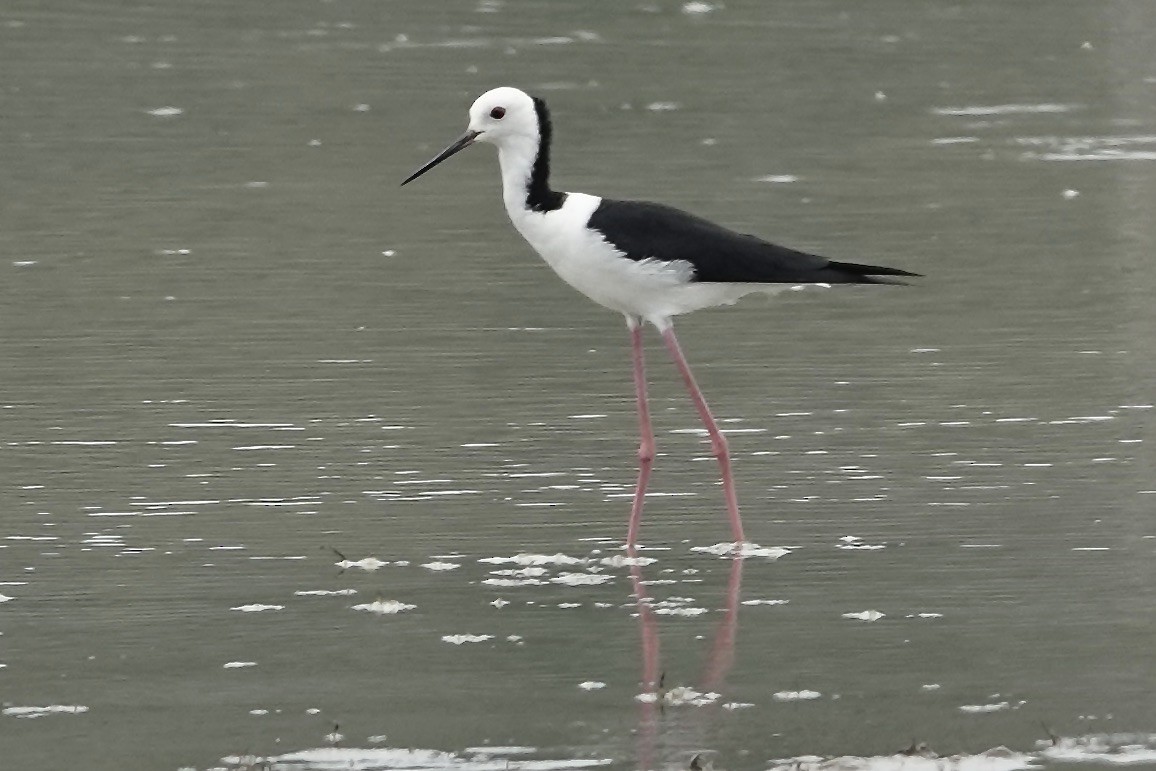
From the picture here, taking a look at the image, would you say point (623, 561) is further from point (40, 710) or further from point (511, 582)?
point (40, 710)

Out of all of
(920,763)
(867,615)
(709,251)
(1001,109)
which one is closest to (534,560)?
(867,615)

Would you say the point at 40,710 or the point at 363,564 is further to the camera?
the point at 363,564

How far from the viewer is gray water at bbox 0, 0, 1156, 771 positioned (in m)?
6.44

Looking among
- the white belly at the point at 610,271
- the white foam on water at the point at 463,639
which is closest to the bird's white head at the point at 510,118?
the white belly at the point at 610,271

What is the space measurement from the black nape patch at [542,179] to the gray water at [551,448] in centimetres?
100

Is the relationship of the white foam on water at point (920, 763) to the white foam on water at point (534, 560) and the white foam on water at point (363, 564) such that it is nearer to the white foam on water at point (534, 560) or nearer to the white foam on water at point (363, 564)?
the white foam on water at point (534, 560)

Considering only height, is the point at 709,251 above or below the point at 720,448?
above

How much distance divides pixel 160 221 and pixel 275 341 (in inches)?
138

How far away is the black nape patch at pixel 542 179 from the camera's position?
8.72 m

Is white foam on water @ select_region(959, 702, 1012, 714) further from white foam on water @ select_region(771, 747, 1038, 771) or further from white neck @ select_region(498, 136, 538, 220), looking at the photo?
white neck @ select_region(498, 136, 538, 220)

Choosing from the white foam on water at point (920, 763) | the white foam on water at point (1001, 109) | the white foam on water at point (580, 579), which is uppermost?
the white foam on water at point (1001, 109)

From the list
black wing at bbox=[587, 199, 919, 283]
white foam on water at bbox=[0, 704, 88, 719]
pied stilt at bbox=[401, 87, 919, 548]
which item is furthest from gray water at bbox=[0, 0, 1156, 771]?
black wing at bbox=[587, 199, 919, 283]

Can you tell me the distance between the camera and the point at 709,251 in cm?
855

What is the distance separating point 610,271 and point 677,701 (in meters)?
2.45
